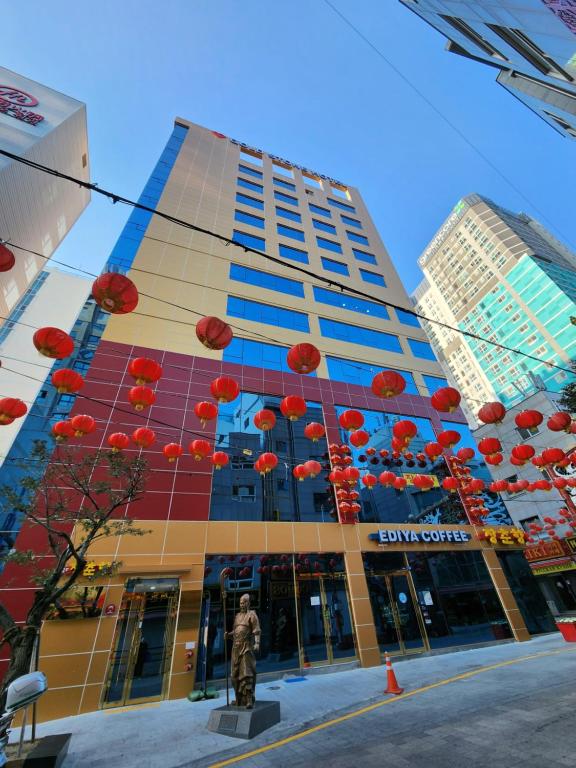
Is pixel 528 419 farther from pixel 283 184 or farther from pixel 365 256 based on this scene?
pixel 283 184

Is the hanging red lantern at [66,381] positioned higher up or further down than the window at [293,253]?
further down

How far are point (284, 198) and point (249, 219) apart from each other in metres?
6.23

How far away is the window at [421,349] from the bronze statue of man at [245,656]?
16.4 m

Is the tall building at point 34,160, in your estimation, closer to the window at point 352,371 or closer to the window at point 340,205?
the window at point 352,371

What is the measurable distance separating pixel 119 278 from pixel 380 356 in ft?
49.3

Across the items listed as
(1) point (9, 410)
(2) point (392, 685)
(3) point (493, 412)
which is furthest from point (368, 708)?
(1) point (9, 410)

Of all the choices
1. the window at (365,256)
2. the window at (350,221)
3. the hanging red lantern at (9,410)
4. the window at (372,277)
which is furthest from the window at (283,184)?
the hanging red lantern at (9,410)

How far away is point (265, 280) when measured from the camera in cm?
1806

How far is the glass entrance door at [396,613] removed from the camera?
421 inches

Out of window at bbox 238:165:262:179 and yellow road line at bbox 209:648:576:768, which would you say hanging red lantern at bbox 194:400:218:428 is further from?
window at bbox 238:165:262:179

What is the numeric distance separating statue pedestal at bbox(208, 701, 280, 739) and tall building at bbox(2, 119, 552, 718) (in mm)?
3336

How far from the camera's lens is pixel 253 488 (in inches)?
452

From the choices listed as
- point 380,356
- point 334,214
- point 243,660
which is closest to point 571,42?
point 380,356

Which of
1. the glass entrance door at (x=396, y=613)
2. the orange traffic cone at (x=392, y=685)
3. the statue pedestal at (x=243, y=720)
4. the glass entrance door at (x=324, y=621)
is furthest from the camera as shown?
the glass entrance door at (x=396, y=613)
